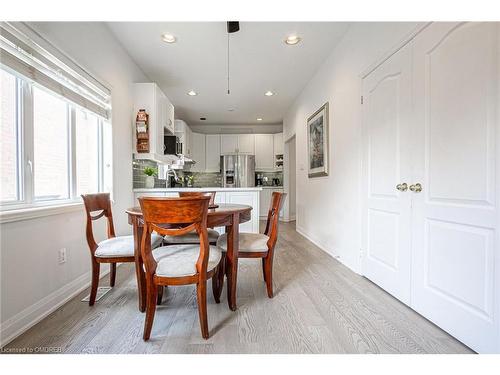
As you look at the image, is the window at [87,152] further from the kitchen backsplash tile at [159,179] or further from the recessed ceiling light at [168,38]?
the recessed ceiling light at [168,38]

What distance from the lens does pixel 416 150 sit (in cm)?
172

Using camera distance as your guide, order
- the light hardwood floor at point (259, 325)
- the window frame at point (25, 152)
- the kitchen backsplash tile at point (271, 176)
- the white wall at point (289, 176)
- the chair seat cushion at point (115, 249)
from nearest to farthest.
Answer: the light hardwood floor at point (259, 325), the window frame at point (25, 152), the chair seat cushion at point (115, 249), the white wall at point (289, 176), the kitchen backsplash tile at point (271, 176)

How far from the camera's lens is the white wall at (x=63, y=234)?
58.2 inches

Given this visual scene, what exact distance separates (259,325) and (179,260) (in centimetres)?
68

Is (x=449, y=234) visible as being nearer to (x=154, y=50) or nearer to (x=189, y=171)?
(x=154, y=50)

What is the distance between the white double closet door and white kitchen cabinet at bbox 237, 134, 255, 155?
4.53 m

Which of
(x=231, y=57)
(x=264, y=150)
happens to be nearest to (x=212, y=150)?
(x=264, y=150)

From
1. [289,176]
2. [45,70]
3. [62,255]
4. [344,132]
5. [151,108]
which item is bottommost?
[62,255]

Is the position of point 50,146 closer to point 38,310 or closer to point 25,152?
point 25,152

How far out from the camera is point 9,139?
1.57m

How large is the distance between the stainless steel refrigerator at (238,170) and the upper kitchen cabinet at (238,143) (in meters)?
0.25

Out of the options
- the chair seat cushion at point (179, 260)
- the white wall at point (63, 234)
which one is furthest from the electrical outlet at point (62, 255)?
the chair seat cushion at point (179, 260)

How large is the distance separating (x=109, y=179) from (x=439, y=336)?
10.4 ft

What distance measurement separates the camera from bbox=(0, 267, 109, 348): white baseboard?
1.42 meters
